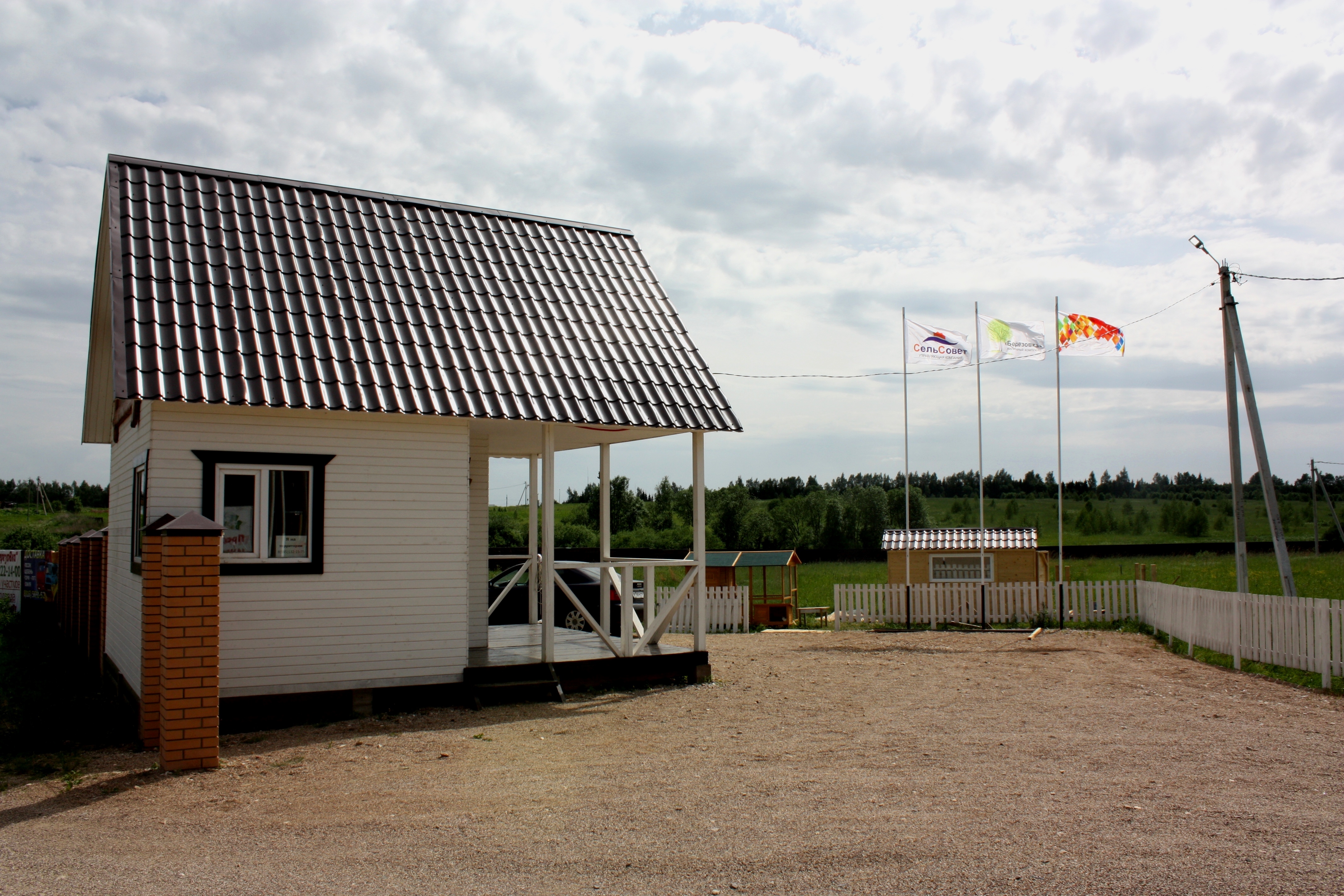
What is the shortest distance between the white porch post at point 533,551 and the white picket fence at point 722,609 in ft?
25.2

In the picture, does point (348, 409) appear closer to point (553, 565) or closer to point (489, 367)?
point (489, 367)

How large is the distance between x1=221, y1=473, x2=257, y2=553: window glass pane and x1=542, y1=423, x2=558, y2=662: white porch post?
9.57 feet

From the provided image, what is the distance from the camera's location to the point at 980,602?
20828mm

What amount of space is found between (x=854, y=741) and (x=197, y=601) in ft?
18.0

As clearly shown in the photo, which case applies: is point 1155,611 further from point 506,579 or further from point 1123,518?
point 1123,518

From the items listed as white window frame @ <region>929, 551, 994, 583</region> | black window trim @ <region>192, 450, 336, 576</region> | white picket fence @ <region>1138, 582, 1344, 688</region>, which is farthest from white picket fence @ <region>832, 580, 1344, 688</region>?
black window trim @ <region>192, 450, 336, 576</region>

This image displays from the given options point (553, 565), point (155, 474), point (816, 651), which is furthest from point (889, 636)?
point (155, 474)

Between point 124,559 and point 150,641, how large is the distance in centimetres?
307

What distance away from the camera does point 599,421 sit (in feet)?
33.9

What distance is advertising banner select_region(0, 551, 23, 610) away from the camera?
2373cm

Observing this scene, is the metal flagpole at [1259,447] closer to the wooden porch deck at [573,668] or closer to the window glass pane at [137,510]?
the wooden porch deck at [573,668]

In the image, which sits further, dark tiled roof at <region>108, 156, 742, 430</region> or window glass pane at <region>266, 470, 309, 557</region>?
window glass pane at <region>266, 470, 309, 557</region>

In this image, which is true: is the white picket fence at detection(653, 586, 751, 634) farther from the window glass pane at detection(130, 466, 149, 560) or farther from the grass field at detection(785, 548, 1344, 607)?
the window glass pane at detection(130, 466, 149, 560)

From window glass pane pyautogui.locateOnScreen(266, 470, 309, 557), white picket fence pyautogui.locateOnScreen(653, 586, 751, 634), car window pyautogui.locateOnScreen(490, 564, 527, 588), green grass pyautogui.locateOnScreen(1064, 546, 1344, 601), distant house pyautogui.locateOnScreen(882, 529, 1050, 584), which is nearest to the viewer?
window glass pane pyautogui.locateOnScreen(266, 470, 309, 557)
